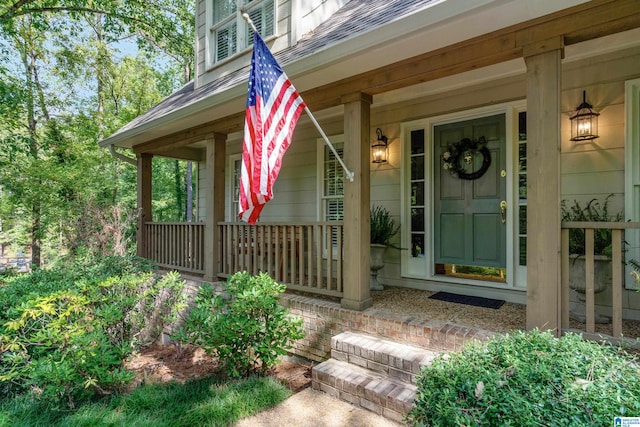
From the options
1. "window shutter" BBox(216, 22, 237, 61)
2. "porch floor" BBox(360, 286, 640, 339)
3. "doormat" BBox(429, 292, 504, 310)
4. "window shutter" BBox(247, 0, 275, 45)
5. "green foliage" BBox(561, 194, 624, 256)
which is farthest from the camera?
"window shutter" BBox(216, 22, 237, 61)

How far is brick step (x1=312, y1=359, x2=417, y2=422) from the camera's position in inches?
94.9

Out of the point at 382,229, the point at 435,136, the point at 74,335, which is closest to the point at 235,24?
the point at 435,136

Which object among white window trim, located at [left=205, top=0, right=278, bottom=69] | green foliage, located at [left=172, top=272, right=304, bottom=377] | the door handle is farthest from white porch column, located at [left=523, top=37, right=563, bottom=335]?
white window trim, located at [left=205, top=0, right=278, bottom=69]

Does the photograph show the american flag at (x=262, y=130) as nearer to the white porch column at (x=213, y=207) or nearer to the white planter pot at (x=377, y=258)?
the white planter pot at (x=377, y=258)

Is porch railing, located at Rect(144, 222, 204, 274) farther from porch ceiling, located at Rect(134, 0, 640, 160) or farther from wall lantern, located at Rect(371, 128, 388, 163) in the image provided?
wall lantern, located at Rect(371, 128, 388, 163)

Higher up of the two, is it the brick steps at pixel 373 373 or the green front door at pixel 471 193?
the green front door at pixel 471 193

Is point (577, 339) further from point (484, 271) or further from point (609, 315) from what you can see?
point (484, 271)

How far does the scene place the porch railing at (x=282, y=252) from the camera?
3715 millimetres

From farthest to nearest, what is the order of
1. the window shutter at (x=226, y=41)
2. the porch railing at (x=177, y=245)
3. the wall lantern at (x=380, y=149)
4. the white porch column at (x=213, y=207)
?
the window shutter at (x=226, y=41) < the porch railing at (x=177, y=245) < the white porch column at (x=213, y=207) < the wall lantern at (x=380, y=149)

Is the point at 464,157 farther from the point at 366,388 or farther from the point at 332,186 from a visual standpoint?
the point at 366,388

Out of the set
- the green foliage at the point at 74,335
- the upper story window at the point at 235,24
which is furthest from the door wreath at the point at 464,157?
the green foliage at the point at 74,335

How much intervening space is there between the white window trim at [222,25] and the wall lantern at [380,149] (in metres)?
2.11

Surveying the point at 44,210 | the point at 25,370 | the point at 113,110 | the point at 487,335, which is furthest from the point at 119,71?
the point at 487,335

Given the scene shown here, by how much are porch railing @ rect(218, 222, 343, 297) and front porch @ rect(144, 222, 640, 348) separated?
1 cm
